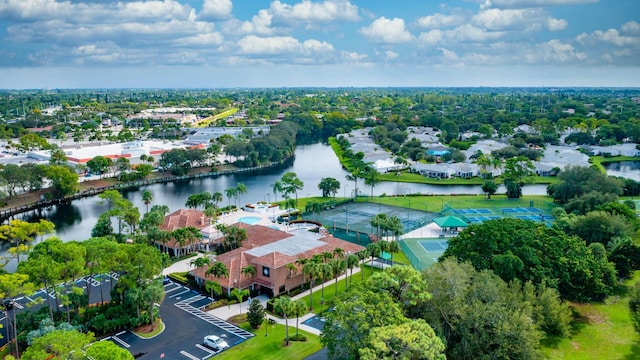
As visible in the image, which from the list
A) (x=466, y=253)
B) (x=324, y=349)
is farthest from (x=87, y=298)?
(x=466, y=253)

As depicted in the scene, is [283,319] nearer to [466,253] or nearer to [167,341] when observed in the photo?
[167,341]

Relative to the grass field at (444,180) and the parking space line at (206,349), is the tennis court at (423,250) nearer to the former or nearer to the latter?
the parking space line at (206,349)

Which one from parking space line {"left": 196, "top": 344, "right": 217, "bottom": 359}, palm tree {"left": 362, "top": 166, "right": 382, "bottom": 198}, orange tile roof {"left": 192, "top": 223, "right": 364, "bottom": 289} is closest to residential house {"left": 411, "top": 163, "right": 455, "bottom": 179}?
palm tree {"left": 362, "top": 166, "right": 382, "bottom": 198}

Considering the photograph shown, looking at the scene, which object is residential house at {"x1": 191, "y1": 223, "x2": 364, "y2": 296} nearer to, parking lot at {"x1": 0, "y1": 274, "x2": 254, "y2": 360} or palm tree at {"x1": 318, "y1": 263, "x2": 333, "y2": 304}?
parking lot at {"x1": 0, "y1": 274, "x2": 254, "y2": 360}

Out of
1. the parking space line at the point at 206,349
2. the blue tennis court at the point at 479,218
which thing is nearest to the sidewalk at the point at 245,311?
the parking space line at the point at 206,349

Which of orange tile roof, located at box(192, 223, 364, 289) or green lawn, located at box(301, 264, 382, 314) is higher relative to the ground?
orange tile roof, located at box(192, 223, 364, 289)

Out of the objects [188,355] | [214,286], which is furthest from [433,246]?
[188,355]
